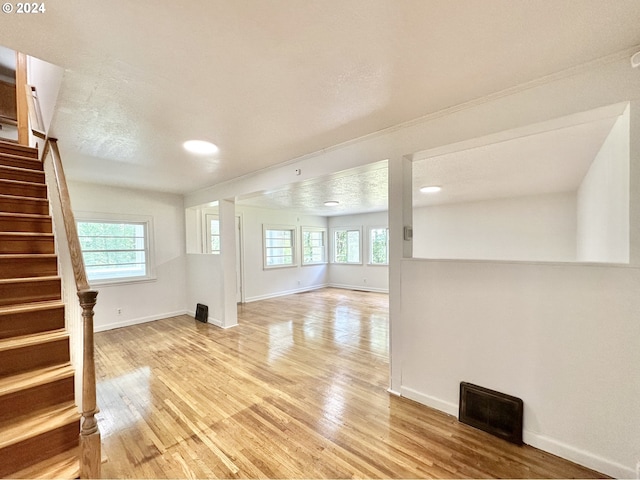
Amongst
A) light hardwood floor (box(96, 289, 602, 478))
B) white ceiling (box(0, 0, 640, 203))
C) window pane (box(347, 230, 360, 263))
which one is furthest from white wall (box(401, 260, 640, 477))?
window pane (box(347, 230, 360, 263))

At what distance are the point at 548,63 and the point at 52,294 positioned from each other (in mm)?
3796

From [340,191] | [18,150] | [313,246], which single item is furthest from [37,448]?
[313,246]

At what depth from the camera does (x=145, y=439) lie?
75.9 inches

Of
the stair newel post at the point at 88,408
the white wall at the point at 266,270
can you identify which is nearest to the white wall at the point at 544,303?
the stair newel post at the point at 88,408

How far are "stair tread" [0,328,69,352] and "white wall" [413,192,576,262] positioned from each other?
6.65 metres

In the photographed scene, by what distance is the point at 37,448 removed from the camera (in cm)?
143

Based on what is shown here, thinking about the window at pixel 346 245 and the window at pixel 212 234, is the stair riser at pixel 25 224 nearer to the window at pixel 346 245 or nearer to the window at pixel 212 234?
the window at pixel 212 234

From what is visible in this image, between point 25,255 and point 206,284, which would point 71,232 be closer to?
point 25,255

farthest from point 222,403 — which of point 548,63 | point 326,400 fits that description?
point 548,63

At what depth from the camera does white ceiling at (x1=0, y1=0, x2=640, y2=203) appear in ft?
3.87

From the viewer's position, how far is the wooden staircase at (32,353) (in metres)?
1.43

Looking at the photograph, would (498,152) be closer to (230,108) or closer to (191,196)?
(230,108)

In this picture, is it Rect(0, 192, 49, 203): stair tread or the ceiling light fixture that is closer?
Rect(0, 192, 49, 203): stair tread

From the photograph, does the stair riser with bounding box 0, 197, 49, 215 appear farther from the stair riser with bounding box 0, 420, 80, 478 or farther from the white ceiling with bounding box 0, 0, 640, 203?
the stair riser with bounding box 0, 420, 80, 478
